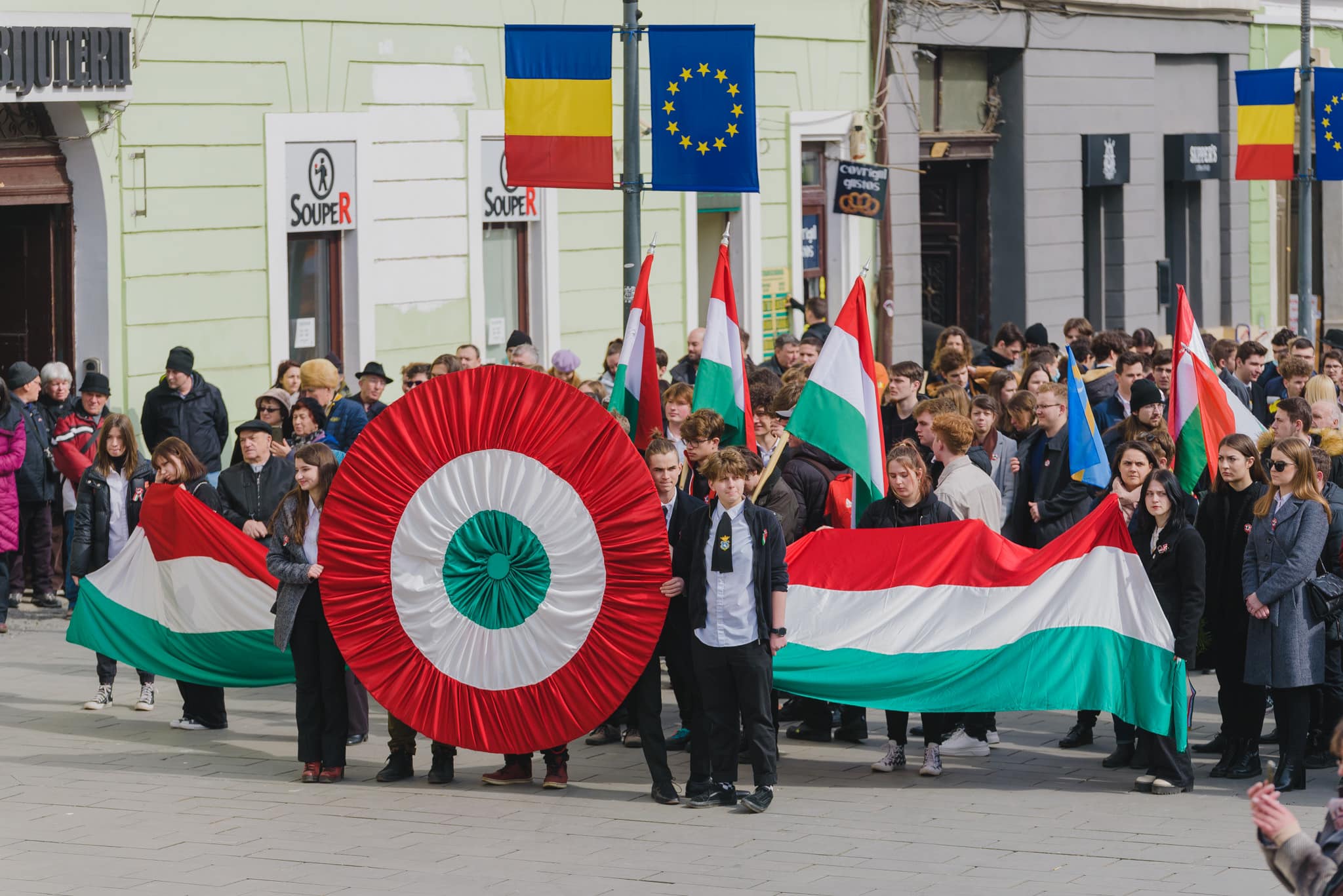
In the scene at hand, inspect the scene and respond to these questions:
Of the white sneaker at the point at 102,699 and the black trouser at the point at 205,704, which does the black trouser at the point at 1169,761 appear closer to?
the black trouser at the point at 205,704

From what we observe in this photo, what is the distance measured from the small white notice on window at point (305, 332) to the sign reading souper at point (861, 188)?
6.90 m

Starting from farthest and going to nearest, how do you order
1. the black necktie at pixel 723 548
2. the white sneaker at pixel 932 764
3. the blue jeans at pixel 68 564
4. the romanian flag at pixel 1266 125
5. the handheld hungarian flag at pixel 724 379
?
the romanian flag at pixel 1266 125 → the blue jeans at pixel 68 564 → the handheld hungarian flag at pixel 724 379 → the white sneaker at pixel 932 764 → the black necktie at pixel 723 548

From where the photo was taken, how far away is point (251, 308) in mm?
17234

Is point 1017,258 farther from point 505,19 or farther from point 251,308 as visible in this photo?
point 251,308

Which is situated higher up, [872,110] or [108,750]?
[872,110]

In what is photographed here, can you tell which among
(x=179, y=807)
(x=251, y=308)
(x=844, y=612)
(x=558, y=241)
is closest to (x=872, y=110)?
(x=558, y=241)

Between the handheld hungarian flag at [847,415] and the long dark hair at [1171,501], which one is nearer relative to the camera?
the long dark hair at [1171,501]

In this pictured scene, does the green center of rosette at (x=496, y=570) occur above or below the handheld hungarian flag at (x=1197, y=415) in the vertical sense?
below

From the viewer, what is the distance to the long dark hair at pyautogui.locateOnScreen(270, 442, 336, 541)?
10555 mm

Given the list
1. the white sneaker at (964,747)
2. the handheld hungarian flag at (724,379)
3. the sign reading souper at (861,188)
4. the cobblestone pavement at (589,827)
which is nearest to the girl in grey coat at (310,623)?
the cobblestone pavement at (589,827)

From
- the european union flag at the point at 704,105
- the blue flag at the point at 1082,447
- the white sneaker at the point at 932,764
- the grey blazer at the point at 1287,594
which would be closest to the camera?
the grey blazer at the point at 1287,594

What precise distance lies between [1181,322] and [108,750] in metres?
6.57

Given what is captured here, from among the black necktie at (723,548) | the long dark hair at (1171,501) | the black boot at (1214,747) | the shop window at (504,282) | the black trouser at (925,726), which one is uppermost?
the shop window at (504,282)

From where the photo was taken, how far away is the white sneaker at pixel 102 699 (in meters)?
12.1
